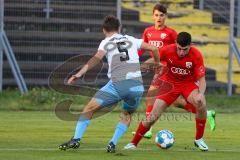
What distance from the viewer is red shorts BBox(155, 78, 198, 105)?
14.8 metres

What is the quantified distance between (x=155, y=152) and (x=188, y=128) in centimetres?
535

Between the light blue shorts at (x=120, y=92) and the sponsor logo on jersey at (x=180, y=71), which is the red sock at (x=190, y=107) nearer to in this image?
the sponsor logo on jersey at (x=180, y=71)

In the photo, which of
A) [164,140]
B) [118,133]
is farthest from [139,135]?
[118,133]

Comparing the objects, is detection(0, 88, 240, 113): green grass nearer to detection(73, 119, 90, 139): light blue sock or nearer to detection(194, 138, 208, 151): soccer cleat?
detection(194, 138, 208, 151): soccer cleat

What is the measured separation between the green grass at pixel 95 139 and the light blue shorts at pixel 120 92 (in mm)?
830

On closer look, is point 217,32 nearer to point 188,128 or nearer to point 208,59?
point 208,59

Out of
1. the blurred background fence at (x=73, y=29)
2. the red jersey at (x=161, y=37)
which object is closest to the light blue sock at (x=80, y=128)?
the red jersey at (x=161, y=37)

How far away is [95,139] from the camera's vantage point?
635 inches

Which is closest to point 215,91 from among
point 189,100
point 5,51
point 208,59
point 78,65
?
point 208,59

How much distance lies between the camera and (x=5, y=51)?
975 inches

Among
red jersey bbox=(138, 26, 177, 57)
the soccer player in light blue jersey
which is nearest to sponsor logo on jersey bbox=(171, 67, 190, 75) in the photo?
the soccer player in light blue jersey

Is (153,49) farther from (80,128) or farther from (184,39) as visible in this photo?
(80,128)

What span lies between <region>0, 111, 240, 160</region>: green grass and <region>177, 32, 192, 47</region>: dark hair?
5.83 feet

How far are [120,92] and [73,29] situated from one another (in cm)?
1224
